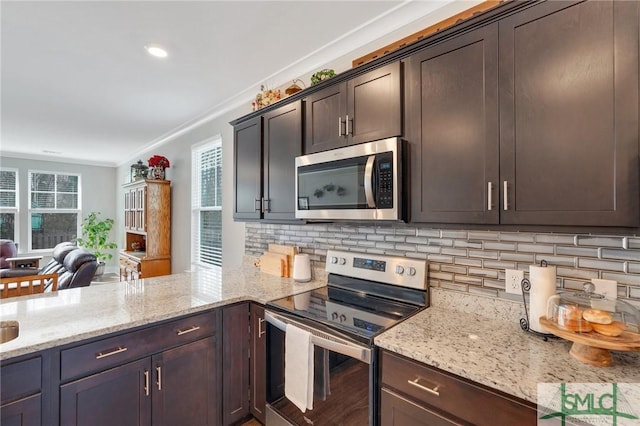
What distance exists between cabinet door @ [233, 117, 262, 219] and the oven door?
102 centimetres

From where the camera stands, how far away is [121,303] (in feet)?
5.66

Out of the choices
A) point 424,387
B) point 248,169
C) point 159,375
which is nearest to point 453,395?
point 424,387

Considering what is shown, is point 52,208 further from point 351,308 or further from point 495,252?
point 495,252

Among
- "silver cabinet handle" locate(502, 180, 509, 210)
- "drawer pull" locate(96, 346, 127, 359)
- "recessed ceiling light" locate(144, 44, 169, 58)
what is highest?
"recessed ceiling light" locate(144, 44, 169, 58)

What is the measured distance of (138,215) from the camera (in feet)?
16.1

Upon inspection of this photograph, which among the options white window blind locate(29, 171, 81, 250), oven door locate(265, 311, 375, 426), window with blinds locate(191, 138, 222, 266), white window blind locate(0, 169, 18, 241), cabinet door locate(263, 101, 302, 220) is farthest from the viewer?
white window blind locate(29, 171, 81, 250)

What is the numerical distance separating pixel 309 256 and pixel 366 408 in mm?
1236

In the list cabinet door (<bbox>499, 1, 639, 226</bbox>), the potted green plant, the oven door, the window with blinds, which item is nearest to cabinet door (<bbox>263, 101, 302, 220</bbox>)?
the oven door

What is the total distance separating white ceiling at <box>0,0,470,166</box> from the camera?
1.88m

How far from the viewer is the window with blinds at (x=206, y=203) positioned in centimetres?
383

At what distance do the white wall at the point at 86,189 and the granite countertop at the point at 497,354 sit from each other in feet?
25.5

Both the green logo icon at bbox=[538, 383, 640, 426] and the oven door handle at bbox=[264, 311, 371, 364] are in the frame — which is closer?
the green logo icon at bbox=[538, 383, 640, 426]

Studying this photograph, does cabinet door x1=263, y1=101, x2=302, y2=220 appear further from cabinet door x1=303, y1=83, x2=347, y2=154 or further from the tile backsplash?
Result: the tile backsplash

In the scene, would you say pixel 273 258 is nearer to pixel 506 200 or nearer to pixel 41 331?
pixel 41 331
